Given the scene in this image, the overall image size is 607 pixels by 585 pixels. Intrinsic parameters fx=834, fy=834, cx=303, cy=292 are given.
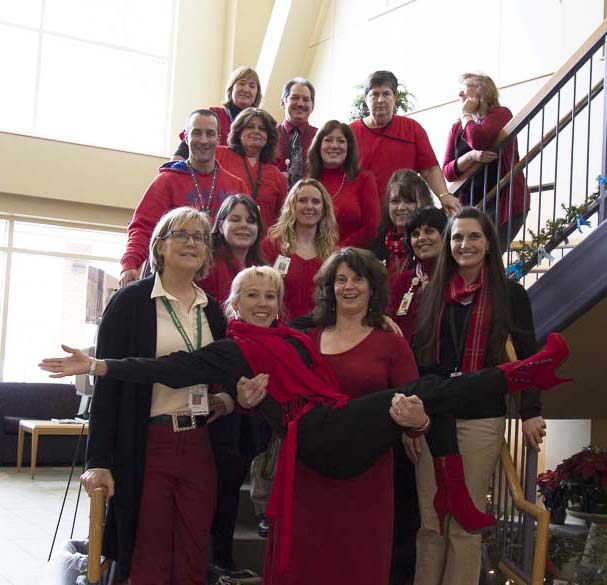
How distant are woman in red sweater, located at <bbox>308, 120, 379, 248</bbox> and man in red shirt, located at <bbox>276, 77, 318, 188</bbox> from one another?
0.43 m

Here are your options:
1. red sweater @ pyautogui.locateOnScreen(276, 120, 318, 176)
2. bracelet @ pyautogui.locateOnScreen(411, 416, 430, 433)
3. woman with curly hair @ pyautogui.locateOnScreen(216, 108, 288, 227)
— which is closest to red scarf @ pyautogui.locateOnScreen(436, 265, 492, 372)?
bracelet @ pyautogui.locateOnScreen(411, 416, 430, 433)

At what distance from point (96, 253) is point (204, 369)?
982cm

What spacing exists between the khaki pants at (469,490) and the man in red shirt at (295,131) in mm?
2182

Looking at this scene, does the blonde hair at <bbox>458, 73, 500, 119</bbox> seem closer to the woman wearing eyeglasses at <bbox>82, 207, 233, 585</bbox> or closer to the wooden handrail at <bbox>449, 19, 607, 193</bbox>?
the wooden handrail at <bbox>449, 19, 607, 193</bbox>

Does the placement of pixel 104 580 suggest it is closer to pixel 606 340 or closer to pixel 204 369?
pixel 204 369

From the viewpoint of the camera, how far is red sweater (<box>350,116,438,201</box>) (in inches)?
182

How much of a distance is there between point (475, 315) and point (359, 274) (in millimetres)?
556

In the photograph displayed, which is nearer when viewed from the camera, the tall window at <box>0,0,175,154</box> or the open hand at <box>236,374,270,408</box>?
the open hand at <box>236,374,270,408</box>

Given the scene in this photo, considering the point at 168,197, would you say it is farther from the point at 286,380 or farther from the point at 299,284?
the point at 286,380

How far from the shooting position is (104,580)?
2.77 metres

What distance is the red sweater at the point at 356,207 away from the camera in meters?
4.17

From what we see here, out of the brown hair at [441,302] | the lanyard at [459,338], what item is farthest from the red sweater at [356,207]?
the lanyard at [459,338]

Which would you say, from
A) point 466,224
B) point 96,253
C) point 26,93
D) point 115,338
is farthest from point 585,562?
point 26,93

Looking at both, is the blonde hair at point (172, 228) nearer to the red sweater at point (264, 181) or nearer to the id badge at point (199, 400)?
the id badge at point (199, 400)
